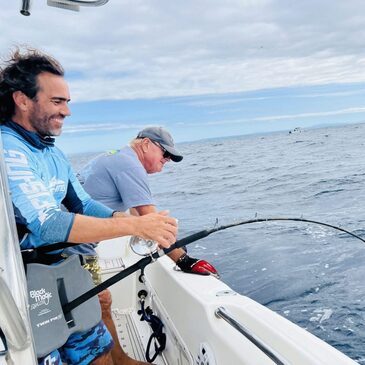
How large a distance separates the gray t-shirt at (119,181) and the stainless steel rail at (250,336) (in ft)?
3.26

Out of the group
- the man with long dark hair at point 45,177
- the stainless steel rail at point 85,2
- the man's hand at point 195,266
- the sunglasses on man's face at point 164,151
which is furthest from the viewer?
the sunglasses on man's face at point 164,151

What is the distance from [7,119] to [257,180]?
12.3 meters

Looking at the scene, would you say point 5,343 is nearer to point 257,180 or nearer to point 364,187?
point 364,187

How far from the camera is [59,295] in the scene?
1.59 metres

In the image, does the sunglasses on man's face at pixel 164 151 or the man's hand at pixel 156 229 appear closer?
the man's hand at pixel 156 229

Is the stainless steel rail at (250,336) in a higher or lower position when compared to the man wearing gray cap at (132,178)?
lower

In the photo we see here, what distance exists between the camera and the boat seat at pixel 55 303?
145cm

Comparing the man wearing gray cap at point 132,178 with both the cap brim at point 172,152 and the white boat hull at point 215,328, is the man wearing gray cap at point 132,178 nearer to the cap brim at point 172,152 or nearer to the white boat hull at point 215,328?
the cap brim at point 172,152

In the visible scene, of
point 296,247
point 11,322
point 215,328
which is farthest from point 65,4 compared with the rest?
point 296,247

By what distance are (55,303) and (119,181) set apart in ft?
4.14

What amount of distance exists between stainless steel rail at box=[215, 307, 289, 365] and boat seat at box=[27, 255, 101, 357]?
0.57m

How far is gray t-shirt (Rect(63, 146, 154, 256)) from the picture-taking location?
2666mm

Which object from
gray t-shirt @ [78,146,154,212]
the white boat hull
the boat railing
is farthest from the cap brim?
the boat railing

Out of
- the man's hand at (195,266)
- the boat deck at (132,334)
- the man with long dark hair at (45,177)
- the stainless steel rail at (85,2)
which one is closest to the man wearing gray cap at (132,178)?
the man's hand at (195,266)
